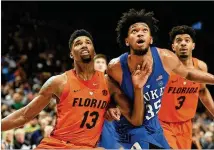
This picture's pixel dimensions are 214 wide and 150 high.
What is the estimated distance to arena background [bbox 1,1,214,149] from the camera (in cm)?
1337

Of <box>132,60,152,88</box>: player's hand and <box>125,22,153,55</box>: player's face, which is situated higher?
<box>125,22,153,55</box>: player's face

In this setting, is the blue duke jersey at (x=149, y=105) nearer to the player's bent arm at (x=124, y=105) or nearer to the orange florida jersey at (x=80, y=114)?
the player's bent arm at (x=124, y=105)

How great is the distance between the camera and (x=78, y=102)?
16.8ft

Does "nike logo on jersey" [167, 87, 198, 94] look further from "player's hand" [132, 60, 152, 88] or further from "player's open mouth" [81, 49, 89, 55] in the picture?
"player's open mouth" [81, 49, 89, 55]

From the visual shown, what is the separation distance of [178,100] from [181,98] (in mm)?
49

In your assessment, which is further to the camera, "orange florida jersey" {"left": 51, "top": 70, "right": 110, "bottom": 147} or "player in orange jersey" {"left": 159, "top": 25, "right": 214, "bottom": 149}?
"player in orange jersey" {"left": 159, "top": 25, "right": 214, "bottom": 149}

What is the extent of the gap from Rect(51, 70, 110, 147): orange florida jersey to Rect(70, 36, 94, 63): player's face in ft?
0.78

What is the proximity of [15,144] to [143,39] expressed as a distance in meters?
3.88

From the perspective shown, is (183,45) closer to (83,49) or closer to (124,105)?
(124,105)

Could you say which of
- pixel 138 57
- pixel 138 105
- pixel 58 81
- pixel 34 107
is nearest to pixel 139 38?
pixel 138 57

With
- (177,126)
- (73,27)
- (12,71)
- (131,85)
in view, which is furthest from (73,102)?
(73,27)

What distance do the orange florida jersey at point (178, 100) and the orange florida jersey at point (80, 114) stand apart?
4.32 feet

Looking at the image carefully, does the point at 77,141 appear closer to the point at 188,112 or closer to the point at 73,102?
the point at 73,102

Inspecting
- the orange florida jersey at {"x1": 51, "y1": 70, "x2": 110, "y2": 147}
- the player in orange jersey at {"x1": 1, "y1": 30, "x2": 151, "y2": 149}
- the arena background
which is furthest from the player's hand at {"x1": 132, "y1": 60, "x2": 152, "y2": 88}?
the arena background
